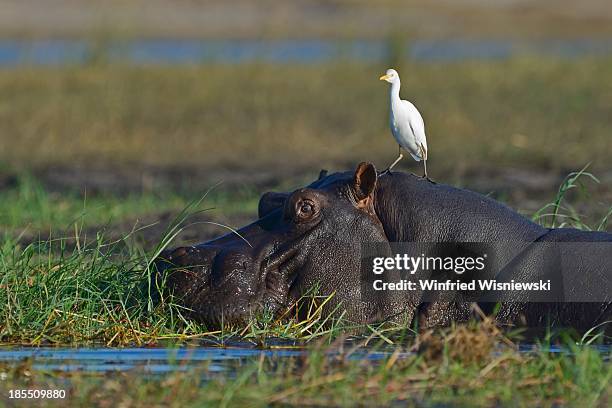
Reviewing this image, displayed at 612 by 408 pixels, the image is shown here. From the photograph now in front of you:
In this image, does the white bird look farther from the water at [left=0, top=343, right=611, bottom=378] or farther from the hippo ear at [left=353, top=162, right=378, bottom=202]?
the water at [left=0, top=343, right=611, bottom=378]

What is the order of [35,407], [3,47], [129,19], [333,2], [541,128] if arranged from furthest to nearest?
[333,2] → [3,47] → [129,19] → [541,128] → [35,407]

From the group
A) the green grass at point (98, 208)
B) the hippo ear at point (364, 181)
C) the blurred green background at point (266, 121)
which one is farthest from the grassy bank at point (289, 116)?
the hippo ear at point (364, 181)

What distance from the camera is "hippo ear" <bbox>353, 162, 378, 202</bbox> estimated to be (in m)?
5.04

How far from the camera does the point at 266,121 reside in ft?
44.4

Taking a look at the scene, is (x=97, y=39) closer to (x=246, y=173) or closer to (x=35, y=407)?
(x=246, y=173)

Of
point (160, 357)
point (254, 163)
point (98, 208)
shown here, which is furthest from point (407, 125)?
point (254, 163)

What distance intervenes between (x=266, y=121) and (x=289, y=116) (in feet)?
0.86

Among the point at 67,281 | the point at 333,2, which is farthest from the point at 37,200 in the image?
the point at 333,2

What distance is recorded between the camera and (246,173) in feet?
39.7

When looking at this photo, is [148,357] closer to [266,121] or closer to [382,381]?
[382,381]

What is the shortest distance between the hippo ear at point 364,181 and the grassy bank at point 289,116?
21.0 ft

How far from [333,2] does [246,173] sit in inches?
696

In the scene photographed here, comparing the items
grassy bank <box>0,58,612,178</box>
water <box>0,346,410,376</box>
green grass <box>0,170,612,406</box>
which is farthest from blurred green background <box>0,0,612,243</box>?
water <box>0,346,410,376</box>

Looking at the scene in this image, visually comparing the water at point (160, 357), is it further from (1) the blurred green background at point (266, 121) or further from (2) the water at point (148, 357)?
(1) the blurred green background at point (266, 121)
